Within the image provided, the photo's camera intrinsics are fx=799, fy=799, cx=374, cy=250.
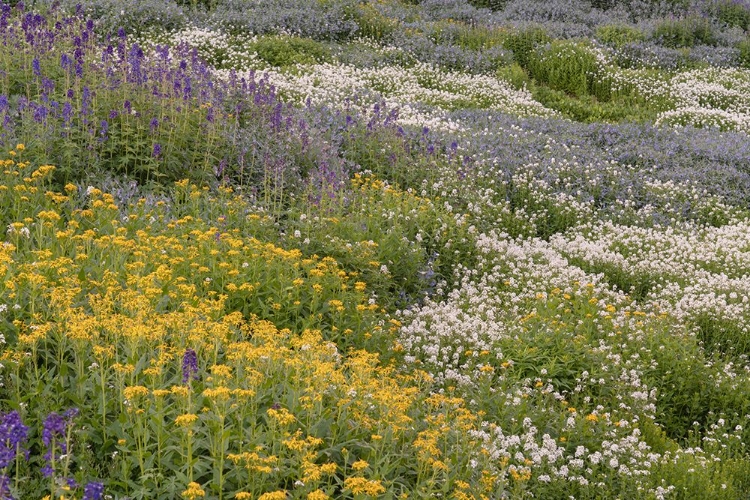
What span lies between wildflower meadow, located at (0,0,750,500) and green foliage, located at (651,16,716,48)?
9802 millimetres

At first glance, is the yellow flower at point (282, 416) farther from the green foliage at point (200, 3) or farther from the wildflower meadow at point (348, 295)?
the green foliage at point (200, 3)

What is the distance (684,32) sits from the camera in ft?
78.1

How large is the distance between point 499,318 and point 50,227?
161 inches

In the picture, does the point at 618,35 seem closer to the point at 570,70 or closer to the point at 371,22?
the point at 570,70

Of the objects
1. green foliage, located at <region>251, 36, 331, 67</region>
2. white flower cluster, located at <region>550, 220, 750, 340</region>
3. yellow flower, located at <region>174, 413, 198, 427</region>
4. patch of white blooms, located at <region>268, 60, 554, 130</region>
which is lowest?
white flower cluster, located at <region>550, 220, 750, 340</region>

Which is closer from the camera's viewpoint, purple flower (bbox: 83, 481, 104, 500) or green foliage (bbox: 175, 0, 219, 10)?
purple flower (bbox: 83, 481, 104, 500)

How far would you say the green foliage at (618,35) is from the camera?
2250 centimetres

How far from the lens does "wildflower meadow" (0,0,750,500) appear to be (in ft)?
14.2

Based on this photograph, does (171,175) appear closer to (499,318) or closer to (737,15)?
(499,318)

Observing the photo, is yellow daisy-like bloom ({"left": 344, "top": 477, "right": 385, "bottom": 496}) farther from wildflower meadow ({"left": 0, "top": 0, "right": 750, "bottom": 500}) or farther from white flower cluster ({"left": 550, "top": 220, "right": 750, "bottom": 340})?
white flower cluster ({"left": 550, "top": 220, "right": 750, "bottom": 340})

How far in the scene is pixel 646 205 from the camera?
Result: 11711mm

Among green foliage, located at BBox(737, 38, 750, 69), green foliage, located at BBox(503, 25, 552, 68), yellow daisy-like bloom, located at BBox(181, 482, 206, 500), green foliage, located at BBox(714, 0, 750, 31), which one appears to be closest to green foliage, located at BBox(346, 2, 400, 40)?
green foliage, located at BBox(503, 25, 552, 68)

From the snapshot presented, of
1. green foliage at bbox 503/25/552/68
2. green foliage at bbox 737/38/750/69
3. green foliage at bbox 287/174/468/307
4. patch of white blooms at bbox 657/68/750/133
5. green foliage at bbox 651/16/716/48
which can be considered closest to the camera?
green foliage at bbox 287/174/468/307

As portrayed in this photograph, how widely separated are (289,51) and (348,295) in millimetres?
13516
